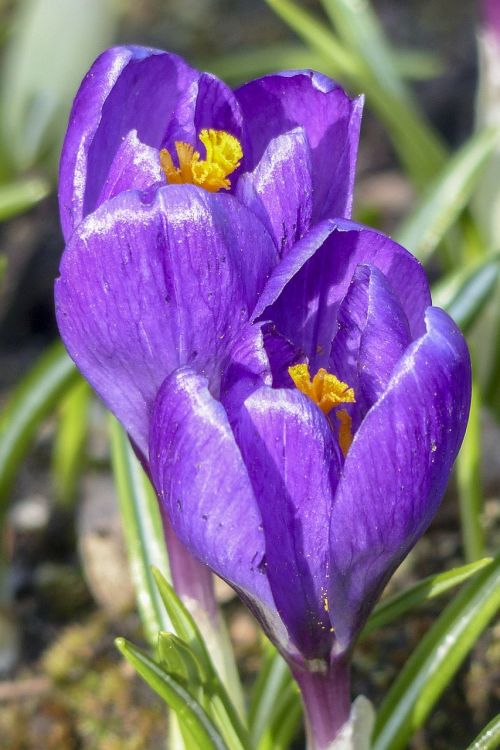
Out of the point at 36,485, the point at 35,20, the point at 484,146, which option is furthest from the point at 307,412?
the point at 35,20

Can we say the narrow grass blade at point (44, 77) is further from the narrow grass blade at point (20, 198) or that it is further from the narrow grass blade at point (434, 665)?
the narrow grass blade at point (434, 665)

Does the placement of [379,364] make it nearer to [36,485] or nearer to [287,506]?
[287,506]

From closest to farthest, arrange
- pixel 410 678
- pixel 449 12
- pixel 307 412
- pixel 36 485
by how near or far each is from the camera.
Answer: pixel 307 412 → pixel 410 678 → pixel 36 485 → pixel 449 12

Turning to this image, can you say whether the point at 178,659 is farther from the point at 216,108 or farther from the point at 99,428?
the point at 99,428

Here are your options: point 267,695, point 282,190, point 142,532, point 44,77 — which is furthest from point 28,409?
point 44,77

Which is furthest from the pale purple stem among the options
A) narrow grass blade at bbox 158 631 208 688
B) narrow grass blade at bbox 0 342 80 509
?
narrow grass blade at bbox 0 342 80 509

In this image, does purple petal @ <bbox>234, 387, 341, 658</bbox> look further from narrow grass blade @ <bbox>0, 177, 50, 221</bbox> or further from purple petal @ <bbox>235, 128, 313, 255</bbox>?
narrow grass blade @ <bbox>0, 177, 50, 221</bbox>
